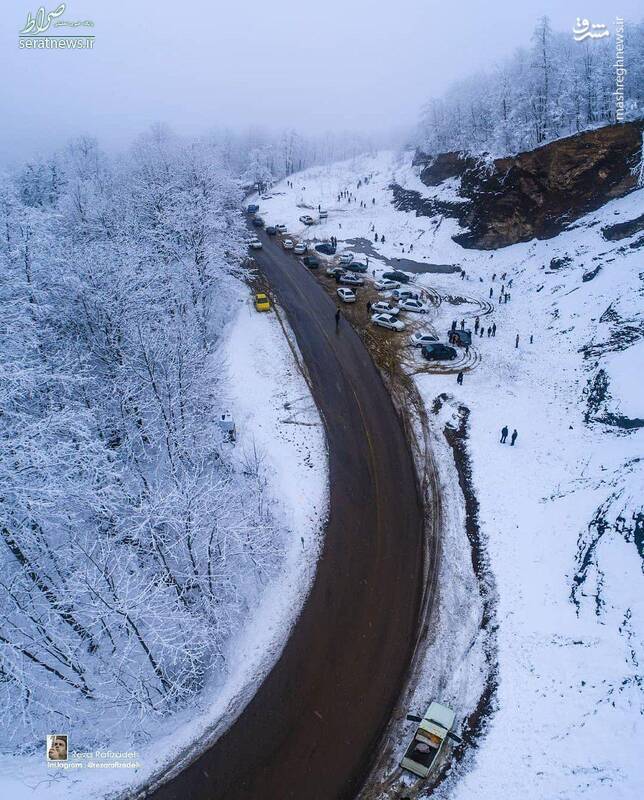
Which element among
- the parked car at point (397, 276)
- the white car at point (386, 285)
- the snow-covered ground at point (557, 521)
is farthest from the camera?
the parked car at point (397, 276)

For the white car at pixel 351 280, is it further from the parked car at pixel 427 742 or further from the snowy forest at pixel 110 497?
the parked car at pixel 427 742

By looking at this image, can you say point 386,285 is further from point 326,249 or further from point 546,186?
point 546,186

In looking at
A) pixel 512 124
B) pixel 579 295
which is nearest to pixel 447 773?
pixel 579 295

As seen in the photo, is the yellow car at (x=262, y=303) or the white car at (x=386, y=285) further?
the white car at (x=386, y=285)

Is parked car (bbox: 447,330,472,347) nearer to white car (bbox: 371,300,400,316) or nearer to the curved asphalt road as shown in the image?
white car (bbox: 371,300,400,316)

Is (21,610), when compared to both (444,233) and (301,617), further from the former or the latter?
(444,233)

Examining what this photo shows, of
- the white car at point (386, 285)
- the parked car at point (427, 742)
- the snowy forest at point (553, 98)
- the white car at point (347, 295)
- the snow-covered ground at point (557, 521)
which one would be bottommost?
the parked car at point (427, 742)

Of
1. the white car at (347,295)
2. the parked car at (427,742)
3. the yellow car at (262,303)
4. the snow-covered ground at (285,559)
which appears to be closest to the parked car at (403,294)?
the white car at (347,295)
